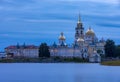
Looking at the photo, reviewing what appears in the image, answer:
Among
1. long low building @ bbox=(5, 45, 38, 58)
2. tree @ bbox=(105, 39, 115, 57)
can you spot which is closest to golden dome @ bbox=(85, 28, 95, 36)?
long low building @ bbox=(5, 45, 38, 58)

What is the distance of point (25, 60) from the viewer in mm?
146625

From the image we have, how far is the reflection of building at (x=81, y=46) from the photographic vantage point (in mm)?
146750

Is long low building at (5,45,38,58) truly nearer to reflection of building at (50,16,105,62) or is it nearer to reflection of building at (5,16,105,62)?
reflection of building at (5,16,105,62)

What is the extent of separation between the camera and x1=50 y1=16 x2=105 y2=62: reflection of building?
147 metres

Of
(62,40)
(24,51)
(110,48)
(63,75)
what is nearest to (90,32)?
(62,40)

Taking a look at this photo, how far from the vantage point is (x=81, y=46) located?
148 m

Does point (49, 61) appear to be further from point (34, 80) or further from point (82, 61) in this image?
point (34, 80)

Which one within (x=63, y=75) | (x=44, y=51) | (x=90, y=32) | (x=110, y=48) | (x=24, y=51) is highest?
(x=90, y=32)

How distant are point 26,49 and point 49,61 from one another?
112ft

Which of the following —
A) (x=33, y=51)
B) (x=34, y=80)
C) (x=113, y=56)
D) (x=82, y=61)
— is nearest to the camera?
(x=34, y=80)

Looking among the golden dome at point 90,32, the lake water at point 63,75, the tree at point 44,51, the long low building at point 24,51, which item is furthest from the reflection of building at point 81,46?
the lake water at point 63,75

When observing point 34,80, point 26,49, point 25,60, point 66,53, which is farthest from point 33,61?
point 34,80

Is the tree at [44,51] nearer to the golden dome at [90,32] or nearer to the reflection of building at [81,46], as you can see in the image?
the reflection of building at [81,46]

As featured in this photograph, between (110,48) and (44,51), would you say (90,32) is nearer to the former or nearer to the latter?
(44,51)
